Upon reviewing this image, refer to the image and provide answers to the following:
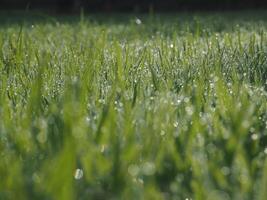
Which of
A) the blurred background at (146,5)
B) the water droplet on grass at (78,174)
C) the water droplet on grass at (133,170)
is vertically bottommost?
the water droplet on grass at (78,174)

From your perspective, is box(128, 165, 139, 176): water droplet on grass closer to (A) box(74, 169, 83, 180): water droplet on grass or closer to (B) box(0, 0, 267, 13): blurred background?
(A) box(74, 169, 83, 180): water droplet on grass

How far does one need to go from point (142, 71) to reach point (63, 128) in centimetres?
71

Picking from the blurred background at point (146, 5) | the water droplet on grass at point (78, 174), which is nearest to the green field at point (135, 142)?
the water droplet on grass at point (78, 174)

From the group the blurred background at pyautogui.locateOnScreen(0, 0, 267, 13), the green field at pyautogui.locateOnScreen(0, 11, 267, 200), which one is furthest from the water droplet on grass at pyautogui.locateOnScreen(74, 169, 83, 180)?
the blurred background at pyautogui.locateOnScreen(0, 0, 267, 13)

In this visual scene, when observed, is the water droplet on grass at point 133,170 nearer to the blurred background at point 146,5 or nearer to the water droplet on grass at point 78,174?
the water droplet on grass at point 78,174

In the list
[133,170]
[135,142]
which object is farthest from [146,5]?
[133,170]

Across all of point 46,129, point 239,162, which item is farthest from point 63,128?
point 239,162

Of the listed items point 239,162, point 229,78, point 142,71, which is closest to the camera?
point 239,162

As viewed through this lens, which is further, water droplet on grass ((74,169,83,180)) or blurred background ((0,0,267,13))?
blurred background ((0,0,267,13))

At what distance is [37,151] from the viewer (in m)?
1.11

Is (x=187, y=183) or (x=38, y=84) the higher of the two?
(x=38, y=84)

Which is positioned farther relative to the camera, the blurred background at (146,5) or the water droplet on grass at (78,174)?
the blurred background at (146,5)

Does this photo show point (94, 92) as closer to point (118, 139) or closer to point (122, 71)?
point (122, 71)

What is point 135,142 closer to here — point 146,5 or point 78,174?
point 78,174
